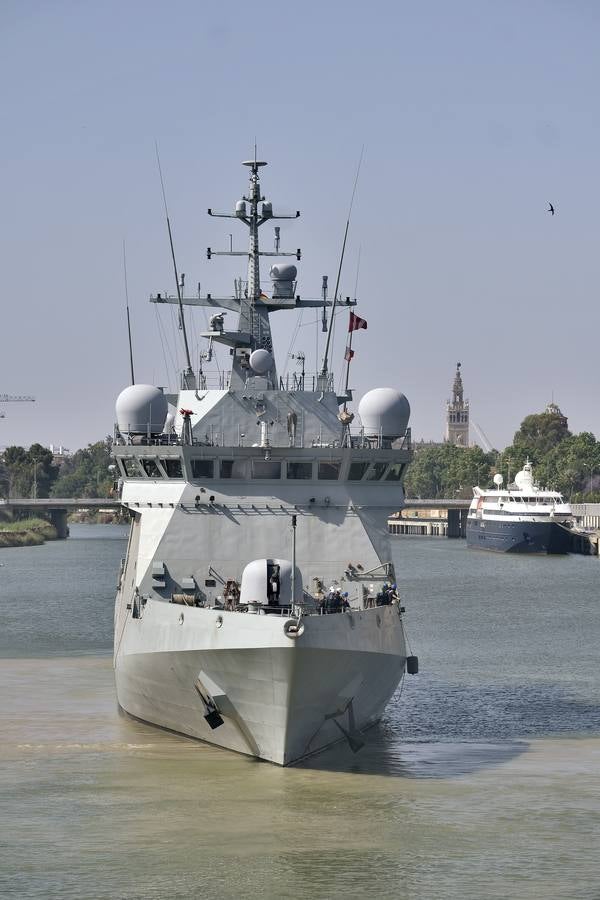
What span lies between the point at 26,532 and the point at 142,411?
4268 inches

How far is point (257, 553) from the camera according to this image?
1227 inches

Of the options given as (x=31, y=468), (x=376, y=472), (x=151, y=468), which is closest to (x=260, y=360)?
(x=151, y=468)

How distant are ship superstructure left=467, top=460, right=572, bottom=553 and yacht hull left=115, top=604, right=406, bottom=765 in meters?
89.3

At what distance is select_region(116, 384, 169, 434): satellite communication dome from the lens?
33.4m

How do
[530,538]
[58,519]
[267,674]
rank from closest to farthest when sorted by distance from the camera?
1. [267,674]
2. [530,538]
3. [58,519]

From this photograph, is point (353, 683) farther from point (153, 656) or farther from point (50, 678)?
point (50, 678)

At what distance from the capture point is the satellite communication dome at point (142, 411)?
109ft

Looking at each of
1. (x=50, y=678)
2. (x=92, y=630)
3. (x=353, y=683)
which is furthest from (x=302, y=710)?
(x=92, y=630)

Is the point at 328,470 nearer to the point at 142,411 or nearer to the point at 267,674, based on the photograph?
the point at 142,411

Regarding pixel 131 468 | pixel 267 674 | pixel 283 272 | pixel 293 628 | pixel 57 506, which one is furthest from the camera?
pixel 57 506

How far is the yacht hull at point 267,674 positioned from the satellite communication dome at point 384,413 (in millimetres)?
4974

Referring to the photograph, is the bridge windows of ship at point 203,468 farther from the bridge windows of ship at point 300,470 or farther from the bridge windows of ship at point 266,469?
the bridge windows of ship at point 300,470

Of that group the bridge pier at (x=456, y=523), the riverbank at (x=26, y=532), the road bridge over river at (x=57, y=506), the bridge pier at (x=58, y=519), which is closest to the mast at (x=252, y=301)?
the road bridge over river at (x=57, y=506)

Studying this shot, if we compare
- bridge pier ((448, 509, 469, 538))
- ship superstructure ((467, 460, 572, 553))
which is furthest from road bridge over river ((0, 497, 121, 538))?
bridge pier ((448, 509, 469, 538))
